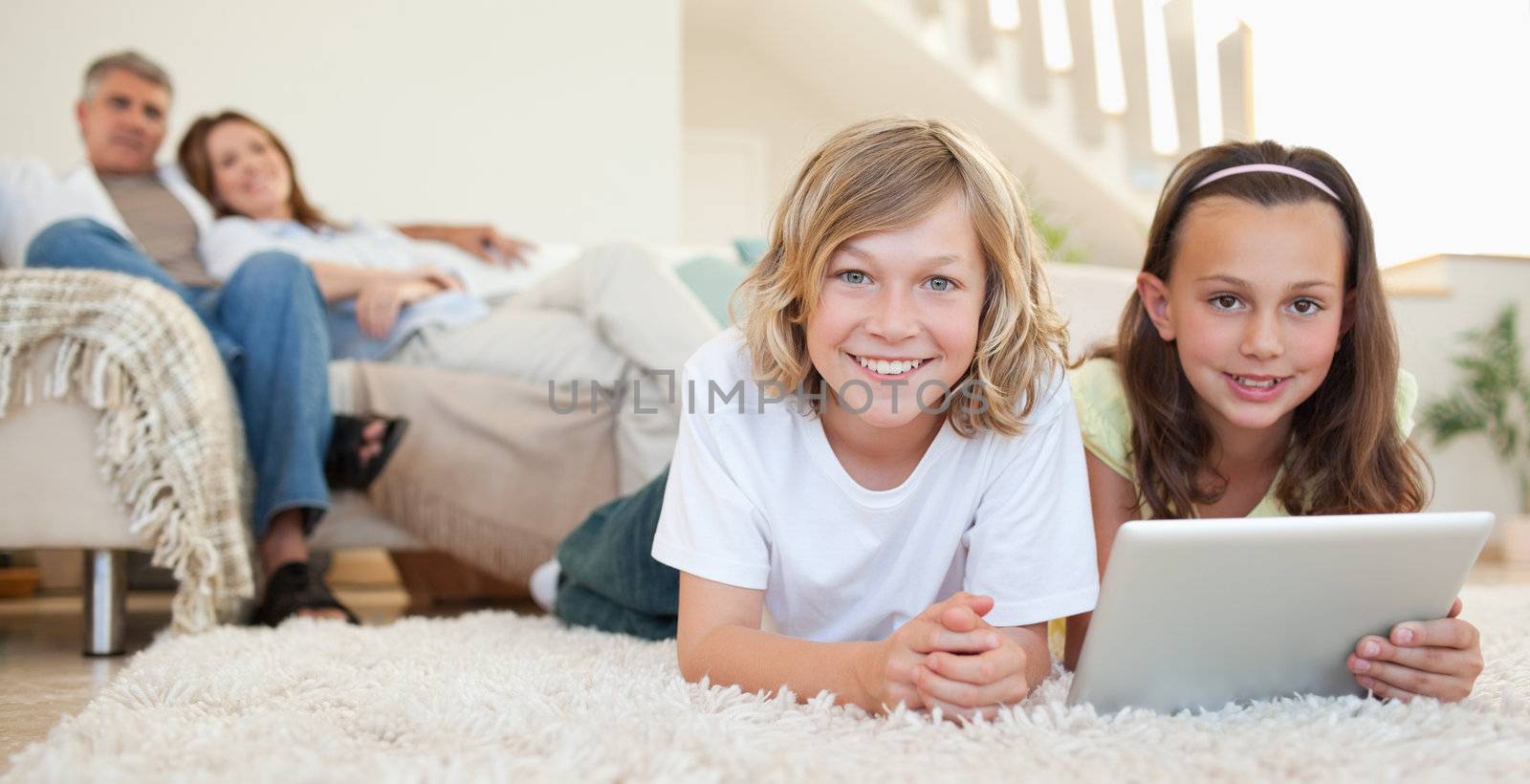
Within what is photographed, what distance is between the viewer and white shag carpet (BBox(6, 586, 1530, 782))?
71cm

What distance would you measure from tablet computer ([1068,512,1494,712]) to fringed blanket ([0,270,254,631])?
1.09 metres

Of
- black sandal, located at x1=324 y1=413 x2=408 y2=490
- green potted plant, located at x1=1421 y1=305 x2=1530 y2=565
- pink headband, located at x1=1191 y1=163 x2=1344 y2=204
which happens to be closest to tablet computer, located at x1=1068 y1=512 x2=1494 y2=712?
pink headband, located at x1=1191 y1=163 x2=1344 y2=204

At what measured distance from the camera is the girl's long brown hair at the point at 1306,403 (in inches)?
46.2

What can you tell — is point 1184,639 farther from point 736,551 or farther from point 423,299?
point 423,299

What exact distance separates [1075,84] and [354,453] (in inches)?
143

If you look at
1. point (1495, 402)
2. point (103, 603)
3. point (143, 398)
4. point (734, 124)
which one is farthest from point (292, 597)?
point (734, 124)

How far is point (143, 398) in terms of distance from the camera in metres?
1.45

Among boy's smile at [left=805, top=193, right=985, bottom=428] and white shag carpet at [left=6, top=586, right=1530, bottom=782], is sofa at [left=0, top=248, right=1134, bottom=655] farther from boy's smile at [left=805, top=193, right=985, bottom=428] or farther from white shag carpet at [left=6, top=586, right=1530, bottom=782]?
boy's smile at [left=805, top=193, right=985, bottom=428]

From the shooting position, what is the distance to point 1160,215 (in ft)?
4.17

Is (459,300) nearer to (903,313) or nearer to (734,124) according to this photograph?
(903,313)

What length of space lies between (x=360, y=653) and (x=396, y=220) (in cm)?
301

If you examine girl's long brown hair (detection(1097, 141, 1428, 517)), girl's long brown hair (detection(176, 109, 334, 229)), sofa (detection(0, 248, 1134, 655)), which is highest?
girl's long brown hair (detection(176, 109, 334, 229))

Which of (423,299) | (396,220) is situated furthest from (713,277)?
(396,220)

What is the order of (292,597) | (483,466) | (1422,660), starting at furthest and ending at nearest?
(483,466)
(292,597)
(1422,660)
